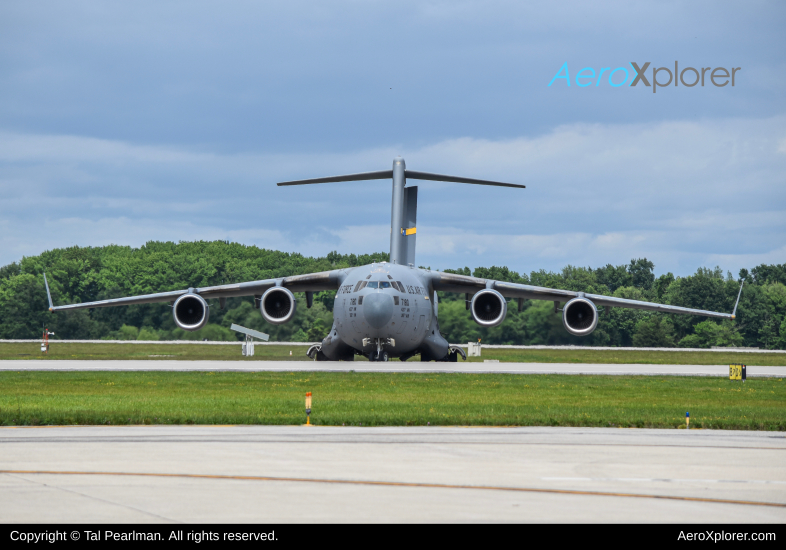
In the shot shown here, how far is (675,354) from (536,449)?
50.9m

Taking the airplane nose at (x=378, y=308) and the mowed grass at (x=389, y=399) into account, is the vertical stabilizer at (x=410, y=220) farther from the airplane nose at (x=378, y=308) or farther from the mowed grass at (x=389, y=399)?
the mowed grass at (x=389, y=399)

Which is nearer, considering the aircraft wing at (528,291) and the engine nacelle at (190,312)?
the engine nacelle at (190,312)

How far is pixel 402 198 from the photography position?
3884 cm

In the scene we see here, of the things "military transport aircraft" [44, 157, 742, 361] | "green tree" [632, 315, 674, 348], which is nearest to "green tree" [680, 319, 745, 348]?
"green tree" [632, 315, 674, 348]

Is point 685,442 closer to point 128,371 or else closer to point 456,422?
point 456,422

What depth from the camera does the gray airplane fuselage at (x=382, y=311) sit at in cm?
3341

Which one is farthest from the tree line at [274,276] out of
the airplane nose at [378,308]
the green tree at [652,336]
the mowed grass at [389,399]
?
the mowed grass at [389,399]

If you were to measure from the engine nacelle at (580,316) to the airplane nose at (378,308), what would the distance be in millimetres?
7047

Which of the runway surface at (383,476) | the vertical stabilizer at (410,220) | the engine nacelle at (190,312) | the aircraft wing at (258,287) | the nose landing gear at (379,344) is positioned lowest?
the runway surface at (383,476)

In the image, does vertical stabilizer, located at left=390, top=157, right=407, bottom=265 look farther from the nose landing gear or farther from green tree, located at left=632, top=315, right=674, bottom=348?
green tree, located at left=632, top=315, right=674, bottom=348

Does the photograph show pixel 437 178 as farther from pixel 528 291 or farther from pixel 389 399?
pixel 389 399

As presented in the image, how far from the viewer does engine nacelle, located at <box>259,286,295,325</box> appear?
36500 mm

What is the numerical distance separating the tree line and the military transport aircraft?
22.2m

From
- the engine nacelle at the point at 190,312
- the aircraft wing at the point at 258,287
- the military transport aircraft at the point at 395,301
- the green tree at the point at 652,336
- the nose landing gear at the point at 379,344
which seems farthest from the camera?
the green tree at the point at 652,336
